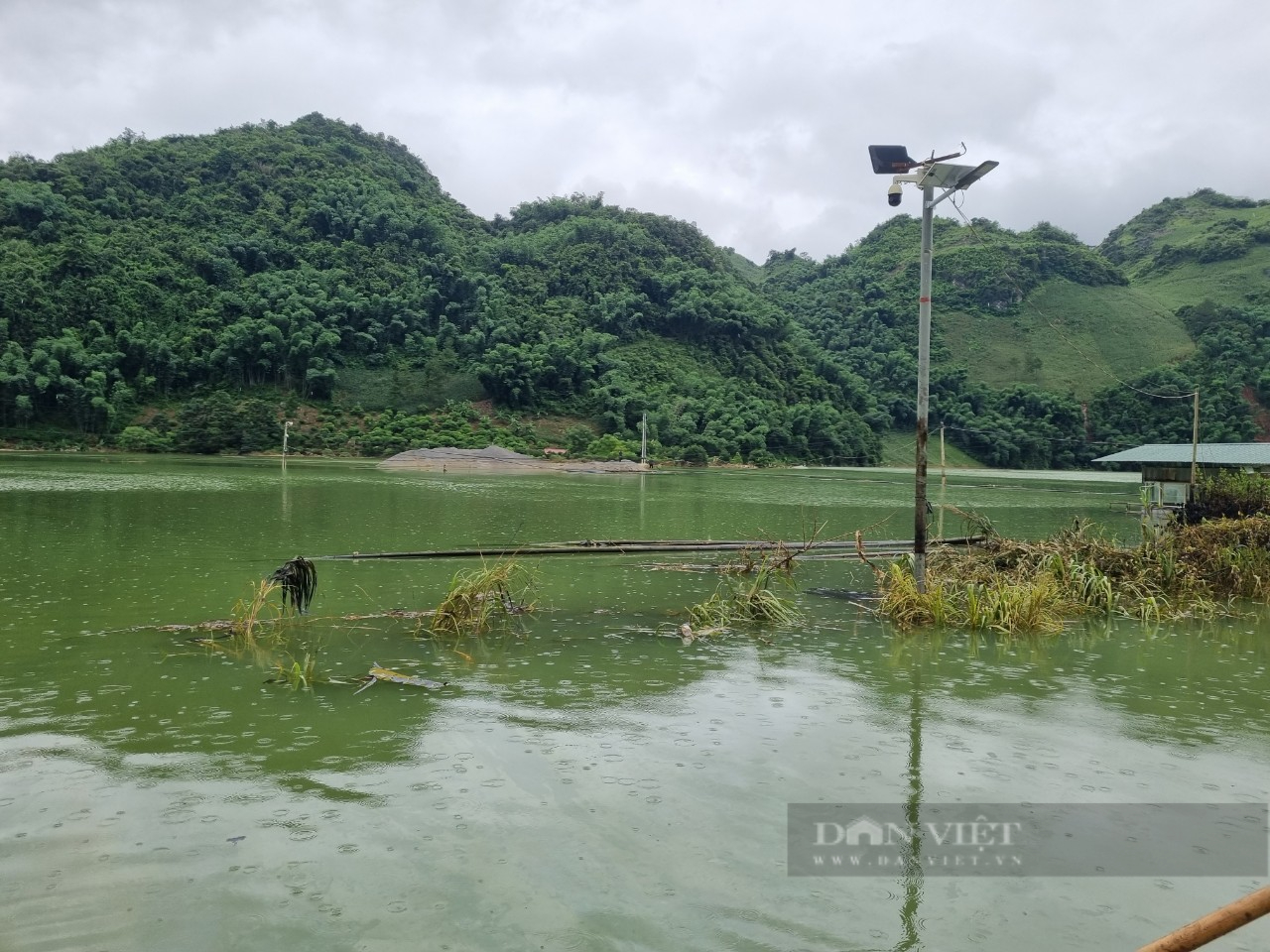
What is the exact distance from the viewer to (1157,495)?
32938mm

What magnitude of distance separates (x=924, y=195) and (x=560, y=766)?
354 inches

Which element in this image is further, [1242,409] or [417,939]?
[1242,409]

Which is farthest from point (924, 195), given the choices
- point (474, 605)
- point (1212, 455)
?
point (1212, 455)

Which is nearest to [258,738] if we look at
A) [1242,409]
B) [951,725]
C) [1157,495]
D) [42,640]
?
[42,640]

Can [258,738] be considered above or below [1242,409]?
below

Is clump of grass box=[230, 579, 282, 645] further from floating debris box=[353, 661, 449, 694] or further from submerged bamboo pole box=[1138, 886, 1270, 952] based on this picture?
submerged bamboo pole box=[1138, 886, 1270, 952]

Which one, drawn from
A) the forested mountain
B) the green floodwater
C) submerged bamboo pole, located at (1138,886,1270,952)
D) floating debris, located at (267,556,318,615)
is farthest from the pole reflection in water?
the forested mountain

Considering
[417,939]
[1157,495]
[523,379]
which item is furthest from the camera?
[523,379]

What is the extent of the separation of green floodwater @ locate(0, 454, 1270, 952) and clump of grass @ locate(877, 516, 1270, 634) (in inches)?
25.1

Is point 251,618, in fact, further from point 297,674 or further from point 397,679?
point 397,679

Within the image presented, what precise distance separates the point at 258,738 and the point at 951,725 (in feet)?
17.4

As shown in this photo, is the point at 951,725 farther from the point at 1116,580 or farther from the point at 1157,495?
the point at 1157,495

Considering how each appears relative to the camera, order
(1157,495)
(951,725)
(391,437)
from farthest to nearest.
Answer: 1. (391,437)
2. (1157,495)
3. (951,725)

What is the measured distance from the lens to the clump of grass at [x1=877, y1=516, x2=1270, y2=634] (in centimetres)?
1136
